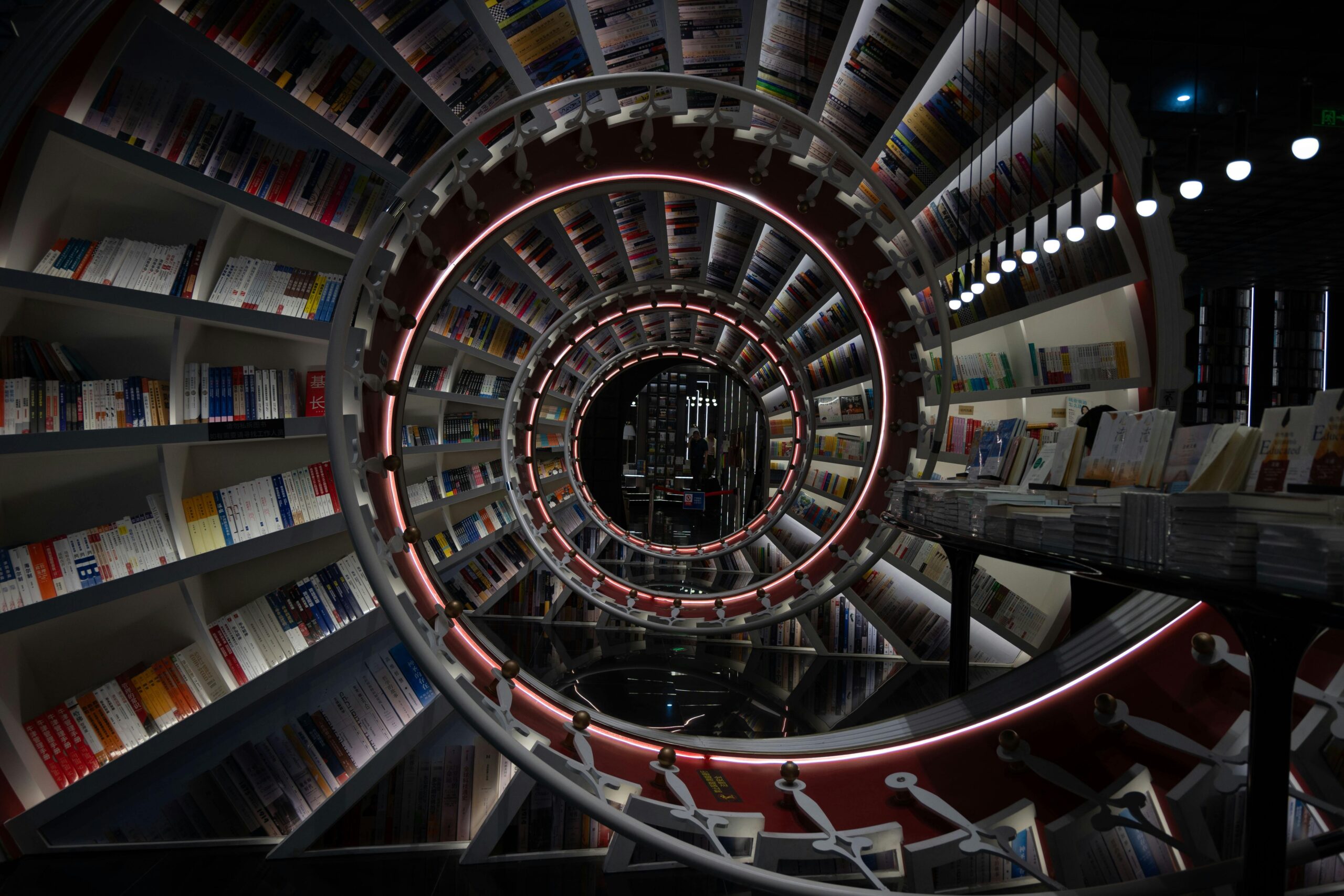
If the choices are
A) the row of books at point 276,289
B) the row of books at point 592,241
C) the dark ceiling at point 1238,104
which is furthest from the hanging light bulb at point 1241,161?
the row of books at point 276,289

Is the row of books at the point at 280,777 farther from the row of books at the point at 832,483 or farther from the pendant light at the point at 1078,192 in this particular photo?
the row of books at the point at 832,483

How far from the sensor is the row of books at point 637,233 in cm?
449

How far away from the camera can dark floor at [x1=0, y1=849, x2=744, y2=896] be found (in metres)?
2.05

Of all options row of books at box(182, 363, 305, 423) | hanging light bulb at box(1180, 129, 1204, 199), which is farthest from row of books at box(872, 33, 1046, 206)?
row of books at box(182, 363, 305, 423)

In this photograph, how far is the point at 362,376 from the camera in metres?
2.04

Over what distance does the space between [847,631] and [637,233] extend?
3.01 meters

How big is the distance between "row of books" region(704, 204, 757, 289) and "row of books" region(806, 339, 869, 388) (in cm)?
104

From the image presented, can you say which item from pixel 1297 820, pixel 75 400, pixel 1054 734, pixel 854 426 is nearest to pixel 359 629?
pixel 75 400

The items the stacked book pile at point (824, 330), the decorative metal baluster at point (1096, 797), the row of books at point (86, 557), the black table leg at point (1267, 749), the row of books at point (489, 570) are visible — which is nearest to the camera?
the black table leg at point (1267, 749)

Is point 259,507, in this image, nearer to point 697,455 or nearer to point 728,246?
Result: point 728,246

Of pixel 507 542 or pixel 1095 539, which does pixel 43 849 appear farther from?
pixel 507 542

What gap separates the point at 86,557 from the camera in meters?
2.06

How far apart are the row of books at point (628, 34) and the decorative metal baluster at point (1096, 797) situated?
2482mm

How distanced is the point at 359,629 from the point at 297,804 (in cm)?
67
